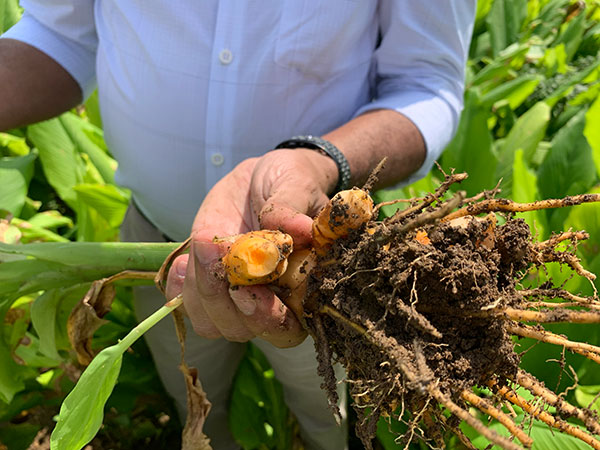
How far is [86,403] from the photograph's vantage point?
0.88 meters

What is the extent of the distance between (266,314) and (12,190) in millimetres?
1182

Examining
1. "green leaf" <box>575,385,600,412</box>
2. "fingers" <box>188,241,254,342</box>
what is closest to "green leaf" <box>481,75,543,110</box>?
"green leaf" <box>575,385,600,412</box>

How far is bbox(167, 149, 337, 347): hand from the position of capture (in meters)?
0.85

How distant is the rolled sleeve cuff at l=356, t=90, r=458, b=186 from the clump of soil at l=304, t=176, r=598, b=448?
1.32 ft

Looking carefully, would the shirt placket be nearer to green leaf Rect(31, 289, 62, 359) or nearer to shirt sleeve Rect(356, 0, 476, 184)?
shirt sleeve Rect(356, 0, 476, 184)

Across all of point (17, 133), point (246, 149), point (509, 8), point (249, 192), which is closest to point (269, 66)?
point (246, 149)

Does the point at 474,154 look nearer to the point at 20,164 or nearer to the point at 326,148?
the point at 326,148

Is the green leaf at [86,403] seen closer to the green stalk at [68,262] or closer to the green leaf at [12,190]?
the green stalk at [68,262]

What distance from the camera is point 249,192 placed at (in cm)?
98

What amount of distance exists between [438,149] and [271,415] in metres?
1.02

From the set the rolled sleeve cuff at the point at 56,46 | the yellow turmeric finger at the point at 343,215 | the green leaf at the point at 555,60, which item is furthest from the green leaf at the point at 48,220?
the green leaf at the point at 555,60

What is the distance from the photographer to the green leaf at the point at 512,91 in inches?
93.7

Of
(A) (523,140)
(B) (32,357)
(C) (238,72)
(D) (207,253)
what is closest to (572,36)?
(A) (523,140)

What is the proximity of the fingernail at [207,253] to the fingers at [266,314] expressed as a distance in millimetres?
58
